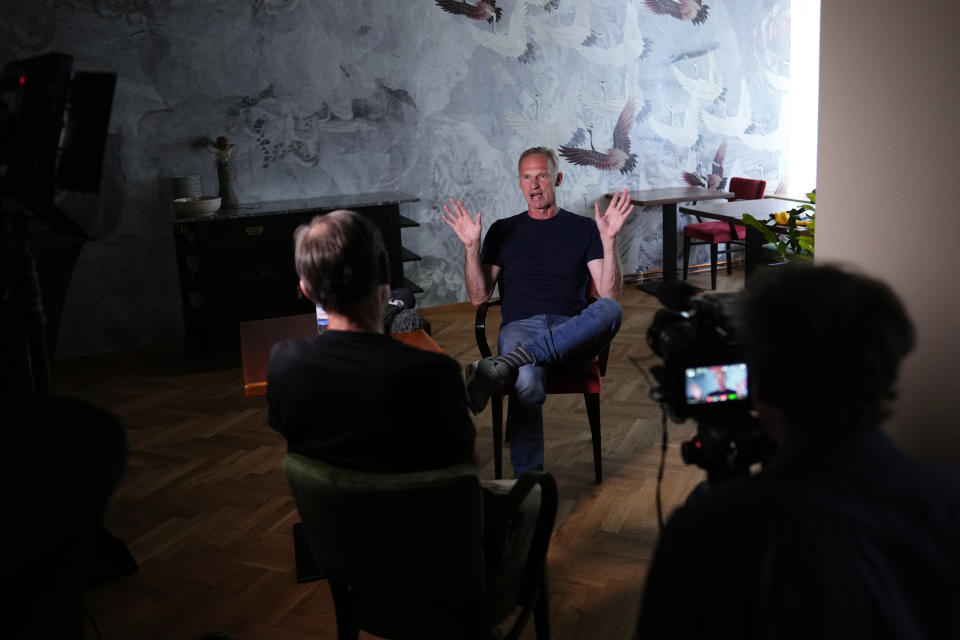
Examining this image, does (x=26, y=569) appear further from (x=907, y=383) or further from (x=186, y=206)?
(x=186, y=206)

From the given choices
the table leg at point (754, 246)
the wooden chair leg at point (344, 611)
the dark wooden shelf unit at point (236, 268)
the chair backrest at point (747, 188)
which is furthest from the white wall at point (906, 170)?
the chair backrest at point (747, 188)

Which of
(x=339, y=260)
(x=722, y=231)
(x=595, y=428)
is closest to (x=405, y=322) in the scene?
(x=595, y=428)

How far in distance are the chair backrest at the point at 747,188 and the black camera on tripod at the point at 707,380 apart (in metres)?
5.05

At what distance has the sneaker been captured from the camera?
9.90 feet

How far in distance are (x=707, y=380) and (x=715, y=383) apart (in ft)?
0.08

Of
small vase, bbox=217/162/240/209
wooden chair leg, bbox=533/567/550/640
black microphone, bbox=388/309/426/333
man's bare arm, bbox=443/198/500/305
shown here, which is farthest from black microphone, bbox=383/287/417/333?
small vase, bbox=217/162/240/209

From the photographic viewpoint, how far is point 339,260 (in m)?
1.85

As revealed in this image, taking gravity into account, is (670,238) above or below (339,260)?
below

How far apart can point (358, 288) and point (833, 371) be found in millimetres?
1115

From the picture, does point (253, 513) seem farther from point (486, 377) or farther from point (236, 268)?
point (236, 268)

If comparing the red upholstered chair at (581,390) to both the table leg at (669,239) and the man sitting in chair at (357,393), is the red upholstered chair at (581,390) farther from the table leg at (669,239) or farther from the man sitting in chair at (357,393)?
the table leg at (669,239)

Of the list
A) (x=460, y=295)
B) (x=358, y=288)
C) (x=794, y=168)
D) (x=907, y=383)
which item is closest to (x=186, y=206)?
(x=460, y=295)

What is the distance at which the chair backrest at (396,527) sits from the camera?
62.9 inches

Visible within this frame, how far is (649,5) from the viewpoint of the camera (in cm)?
640
